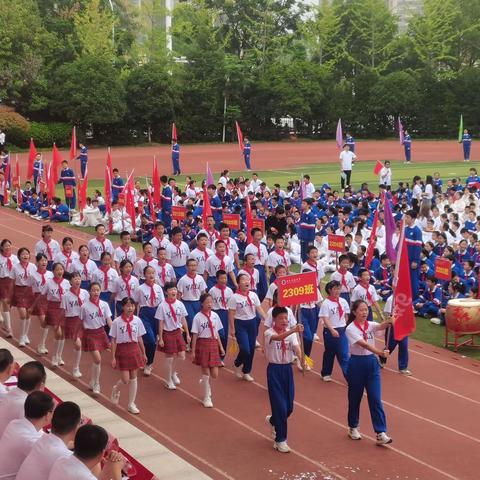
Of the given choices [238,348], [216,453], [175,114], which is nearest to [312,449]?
[216,453]

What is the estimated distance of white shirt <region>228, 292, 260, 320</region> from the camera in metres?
11.0

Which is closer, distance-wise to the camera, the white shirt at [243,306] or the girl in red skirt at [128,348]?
the girl in red skirt at [128,348]

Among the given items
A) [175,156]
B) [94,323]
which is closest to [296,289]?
[94,323]

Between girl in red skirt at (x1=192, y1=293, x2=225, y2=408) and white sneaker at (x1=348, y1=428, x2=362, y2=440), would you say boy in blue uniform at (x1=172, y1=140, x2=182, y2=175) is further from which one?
white sneaker at (x1=348, y1=428, x2=362, y2=440)

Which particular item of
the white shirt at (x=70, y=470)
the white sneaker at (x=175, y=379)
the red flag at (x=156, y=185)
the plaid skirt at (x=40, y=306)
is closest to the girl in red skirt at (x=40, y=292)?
the plaid skirt at (x=40, y=306)

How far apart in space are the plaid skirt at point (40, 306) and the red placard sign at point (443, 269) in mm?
6385

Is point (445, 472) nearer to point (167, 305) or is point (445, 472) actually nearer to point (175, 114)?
point (167, 305)

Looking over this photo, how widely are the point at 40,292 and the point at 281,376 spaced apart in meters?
4.82

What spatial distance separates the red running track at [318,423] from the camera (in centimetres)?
850

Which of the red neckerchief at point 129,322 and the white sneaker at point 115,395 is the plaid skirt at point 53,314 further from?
the red neckerchief at point 129,322

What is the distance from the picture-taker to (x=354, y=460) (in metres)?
8.68

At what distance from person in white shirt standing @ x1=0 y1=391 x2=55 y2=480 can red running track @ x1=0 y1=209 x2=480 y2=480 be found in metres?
3.18

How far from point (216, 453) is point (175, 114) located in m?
44.2

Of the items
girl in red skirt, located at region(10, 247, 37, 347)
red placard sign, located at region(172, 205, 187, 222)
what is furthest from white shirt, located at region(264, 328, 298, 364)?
red placard sign, located at region(172, 205, 187, 222)
